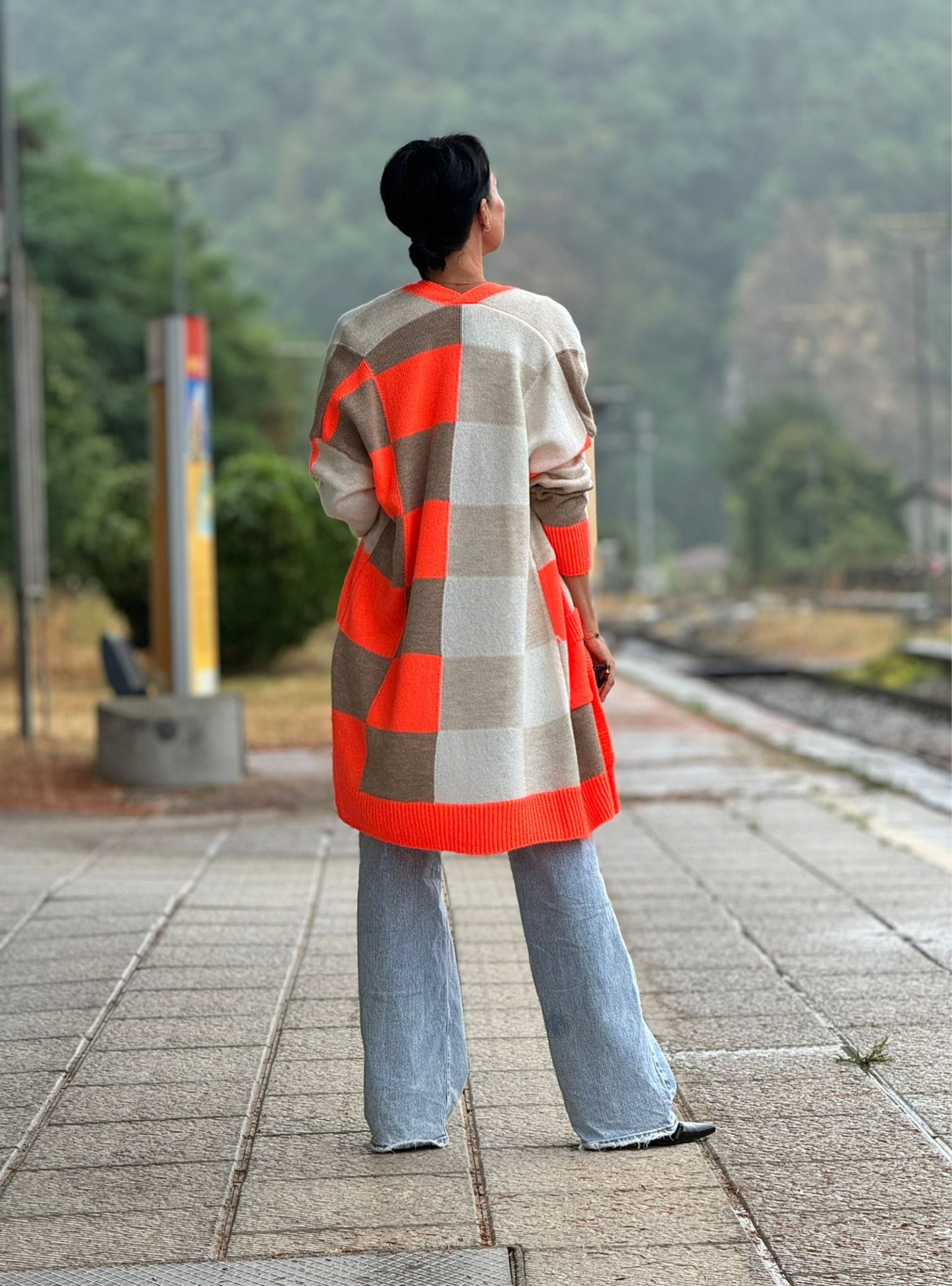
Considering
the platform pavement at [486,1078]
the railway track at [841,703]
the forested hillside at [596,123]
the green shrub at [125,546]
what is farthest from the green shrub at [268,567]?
the forested hillside at [596,123]

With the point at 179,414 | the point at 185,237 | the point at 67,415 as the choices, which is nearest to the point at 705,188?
the point at 185,237

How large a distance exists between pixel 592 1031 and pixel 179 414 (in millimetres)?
9020

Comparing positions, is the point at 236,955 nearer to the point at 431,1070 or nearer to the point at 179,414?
the point at 431,1070

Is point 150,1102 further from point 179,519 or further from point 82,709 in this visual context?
point 82,709

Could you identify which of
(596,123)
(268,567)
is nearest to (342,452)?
(268,567)

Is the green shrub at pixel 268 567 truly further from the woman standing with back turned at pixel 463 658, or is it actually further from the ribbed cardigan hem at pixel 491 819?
the ribbed cardigan hem at pixel 491 819

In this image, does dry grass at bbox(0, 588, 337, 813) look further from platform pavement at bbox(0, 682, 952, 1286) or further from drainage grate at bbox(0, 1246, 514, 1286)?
drainage grate at bbox(0, 1246, 514, 1286)

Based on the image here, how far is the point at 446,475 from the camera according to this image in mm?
3051

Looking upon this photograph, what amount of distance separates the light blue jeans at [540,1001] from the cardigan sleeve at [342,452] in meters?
0.58

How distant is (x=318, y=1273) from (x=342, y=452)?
4.50 ft

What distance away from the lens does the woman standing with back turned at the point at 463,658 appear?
3035 mm

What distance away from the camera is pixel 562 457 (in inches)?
122

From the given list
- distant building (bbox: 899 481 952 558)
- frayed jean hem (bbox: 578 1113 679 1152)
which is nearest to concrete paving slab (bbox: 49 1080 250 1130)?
frayed jean hem (bbox: 578 1113 679 1152)

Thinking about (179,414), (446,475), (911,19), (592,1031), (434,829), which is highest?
(911,19)
